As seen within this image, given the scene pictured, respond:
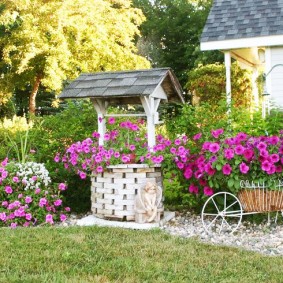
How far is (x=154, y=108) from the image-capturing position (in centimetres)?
604

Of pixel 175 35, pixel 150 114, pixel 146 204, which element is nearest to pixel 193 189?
pixel 146 204

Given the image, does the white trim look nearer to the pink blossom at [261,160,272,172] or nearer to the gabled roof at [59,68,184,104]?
the gabled roof at [59,68,184,104]

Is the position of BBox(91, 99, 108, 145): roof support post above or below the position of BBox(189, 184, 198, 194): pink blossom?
above

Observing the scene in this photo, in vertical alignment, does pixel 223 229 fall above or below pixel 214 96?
below

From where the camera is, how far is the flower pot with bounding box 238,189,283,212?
213 inches

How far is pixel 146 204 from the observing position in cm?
569

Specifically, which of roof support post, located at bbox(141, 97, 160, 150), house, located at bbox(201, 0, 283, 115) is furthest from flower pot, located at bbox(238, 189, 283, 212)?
house, located at bbox(201, 0, 283, 115)

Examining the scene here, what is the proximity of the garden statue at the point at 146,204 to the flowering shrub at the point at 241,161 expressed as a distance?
1.84 ft

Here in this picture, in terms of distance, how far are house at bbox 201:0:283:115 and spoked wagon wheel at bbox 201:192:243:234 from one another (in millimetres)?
2181

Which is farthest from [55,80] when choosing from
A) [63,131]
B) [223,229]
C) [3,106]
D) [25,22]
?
[223,229]

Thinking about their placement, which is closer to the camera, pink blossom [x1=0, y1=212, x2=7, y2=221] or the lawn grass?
the lawn grass

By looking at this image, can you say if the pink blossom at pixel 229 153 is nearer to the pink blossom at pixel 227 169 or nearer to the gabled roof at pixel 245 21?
the pink blossom at pixel 227 169

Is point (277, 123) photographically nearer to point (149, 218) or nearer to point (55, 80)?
point (149, 218)

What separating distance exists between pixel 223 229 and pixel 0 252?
257 centimetres
